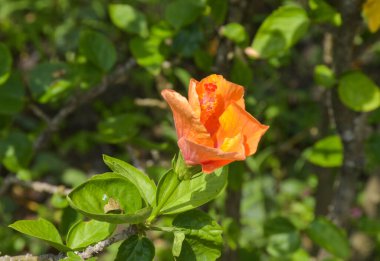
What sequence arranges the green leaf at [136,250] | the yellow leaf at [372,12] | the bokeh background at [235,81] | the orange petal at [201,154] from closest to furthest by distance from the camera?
the orange petal at [201,154] < the green leaf at [136,250] < the yellow leaf at [372,12] < the bokeh background at [235,81]

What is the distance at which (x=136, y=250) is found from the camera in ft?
2.56

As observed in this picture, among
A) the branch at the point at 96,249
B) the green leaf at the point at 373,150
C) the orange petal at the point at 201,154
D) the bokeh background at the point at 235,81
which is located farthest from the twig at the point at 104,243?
the green leaf at the point at 373,150

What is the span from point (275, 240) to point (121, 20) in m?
0.62

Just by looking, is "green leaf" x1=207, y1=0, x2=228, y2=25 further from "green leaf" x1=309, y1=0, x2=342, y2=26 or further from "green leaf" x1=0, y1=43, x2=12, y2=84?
"green leaf" x1=0, y1=43, x2=12, y2=84

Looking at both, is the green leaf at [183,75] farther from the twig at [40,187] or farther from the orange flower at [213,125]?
the orange flower at [213,125]

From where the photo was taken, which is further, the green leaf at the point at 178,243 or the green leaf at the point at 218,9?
the green leaf at the point at 218,9

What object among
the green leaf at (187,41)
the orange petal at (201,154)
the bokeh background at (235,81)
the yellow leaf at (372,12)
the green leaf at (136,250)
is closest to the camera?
the orange petal at (201,154)

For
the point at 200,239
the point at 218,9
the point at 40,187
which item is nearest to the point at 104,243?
the point at 200,239

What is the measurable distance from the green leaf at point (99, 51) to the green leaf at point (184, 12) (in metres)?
Result: 0.16

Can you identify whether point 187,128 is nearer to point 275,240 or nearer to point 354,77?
point 354,77

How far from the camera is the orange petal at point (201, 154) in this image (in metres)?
0.67

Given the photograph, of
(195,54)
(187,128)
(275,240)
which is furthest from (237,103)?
(275,240)

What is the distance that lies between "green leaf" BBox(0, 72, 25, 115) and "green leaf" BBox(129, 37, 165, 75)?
11.0 inches

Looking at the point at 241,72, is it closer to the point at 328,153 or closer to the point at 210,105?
the point at 328,153
